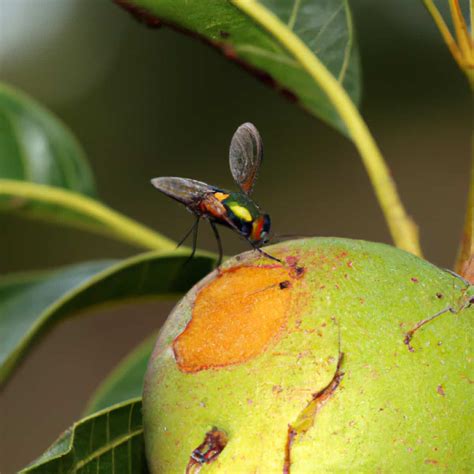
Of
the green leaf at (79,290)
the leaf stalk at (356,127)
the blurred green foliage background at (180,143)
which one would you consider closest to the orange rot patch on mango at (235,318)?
the leaf stalk at (356,127)

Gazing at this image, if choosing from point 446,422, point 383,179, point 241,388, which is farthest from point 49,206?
point 446,422

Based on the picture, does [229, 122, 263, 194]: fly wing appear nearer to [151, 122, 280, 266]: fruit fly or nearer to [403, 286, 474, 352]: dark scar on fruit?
[151, 122, 280, 266]: fruit fly

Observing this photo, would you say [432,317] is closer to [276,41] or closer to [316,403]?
[316,403]

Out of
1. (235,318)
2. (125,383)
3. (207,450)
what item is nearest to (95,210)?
(125,383)

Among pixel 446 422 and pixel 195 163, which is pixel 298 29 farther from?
pixel 195 163

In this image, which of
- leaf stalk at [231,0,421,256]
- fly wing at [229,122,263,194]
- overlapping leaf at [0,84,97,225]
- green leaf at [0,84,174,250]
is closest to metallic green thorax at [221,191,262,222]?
fly wing at [229,122,263,194]
